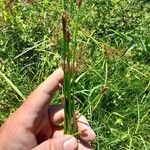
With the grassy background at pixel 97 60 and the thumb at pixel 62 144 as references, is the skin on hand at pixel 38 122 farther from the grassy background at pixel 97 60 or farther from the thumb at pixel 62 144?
the grassy background at pixel 97 60

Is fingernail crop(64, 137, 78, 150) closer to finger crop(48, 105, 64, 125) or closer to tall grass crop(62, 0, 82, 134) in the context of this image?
tall grass crop(62, 0, 82, 134)

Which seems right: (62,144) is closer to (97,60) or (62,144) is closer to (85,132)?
(85,132)

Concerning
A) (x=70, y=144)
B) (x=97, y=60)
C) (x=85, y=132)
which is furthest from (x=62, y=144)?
(x=97, y=60)

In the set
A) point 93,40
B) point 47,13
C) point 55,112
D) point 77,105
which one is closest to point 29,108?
point 55,112

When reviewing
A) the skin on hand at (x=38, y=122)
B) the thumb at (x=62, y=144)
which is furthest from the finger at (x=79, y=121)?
the thumb at (x=62, y=144)

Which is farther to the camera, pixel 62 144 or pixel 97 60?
pixel 97 60

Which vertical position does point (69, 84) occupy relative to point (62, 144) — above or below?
above
